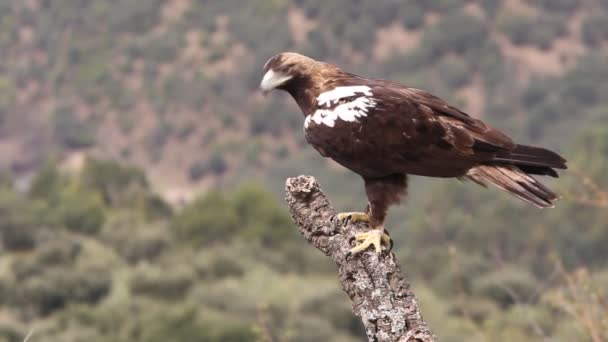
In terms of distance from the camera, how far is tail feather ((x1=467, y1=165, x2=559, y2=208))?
6371mm

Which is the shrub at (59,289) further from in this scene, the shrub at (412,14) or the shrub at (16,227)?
the shrub at (412,14)

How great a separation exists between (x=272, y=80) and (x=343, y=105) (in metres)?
0.38

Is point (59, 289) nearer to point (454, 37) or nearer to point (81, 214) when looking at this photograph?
point (81, 214)

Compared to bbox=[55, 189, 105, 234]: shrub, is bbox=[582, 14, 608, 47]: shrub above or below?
above

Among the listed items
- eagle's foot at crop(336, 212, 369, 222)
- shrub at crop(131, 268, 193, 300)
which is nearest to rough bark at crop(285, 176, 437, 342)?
eagle's foot at crop(336, 212, 369, 222)

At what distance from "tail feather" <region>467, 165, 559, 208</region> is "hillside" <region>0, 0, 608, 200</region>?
6748cm

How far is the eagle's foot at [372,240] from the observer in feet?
19.4

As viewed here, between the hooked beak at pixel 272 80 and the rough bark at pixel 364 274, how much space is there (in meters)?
0.57

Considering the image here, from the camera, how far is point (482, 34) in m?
85.7

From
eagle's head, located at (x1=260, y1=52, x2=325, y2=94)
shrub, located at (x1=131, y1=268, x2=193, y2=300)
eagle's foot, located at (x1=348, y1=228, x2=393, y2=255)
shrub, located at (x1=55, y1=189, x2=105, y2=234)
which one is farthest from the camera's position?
shrub, located at (x1=55, y1=189, x2=105, y2=234)

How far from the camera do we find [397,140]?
6.56 meters

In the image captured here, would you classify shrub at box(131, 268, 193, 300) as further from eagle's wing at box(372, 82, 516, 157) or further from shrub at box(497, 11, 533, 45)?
shrub at box(497, 11, 533, 45)

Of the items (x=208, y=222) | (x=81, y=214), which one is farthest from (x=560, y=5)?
(x=81, y=214)

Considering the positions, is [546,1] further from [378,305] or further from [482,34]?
[378,305]
